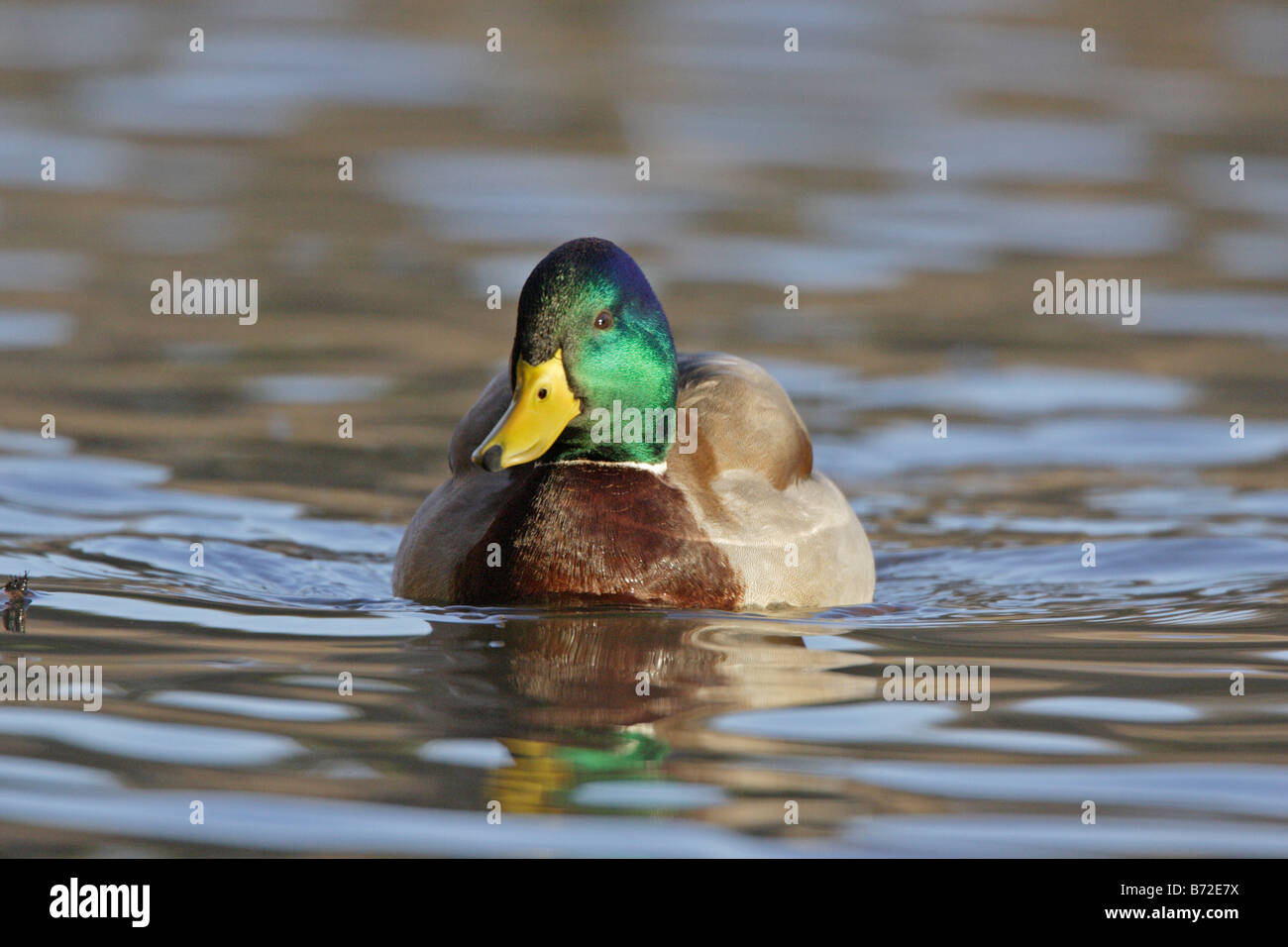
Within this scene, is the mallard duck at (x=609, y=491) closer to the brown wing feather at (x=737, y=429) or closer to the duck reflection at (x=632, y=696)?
the brown wing feather at (x=737, y=429)

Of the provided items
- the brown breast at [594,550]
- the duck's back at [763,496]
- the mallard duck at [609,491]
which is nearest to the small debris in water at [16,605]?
the mallard duck at [609,491]

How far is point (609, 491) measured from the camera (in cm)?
700

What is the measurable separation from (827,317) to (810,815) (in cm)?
657

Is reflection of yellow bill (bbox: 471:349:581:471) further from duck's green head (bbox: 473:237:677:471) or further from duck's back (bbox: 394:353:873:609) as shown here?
duck's back (bbox: 394:353:873:609)

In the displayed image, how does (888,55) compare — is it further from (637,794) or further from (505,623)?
(637,794)

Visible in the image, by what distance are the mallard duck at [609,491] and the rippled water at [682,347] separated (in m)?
0.15

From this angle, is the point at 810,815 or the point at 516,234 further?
the point at 516,234

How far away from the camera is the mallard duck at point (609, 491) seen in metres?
6.77

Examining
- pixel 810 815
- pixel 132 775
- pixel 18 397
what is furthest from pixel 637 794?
pixel 18 397

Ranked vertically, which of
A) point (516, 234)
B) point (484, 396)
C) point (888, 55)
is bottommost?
point (484, 396)

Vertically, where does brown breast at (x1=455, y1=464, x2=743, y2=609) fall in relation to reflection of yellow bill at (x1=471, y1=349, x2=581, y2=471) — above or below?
below

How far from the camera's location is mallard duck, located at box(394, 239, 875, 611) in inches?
267

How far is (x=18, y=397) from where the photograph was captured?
9.77 meters

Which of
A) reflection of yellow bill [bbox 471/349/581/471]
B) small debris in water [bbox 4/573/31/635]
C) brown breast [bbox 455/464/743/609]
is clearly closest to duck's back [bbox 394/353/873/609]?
brown breast [bbox 455/464/743/609]
